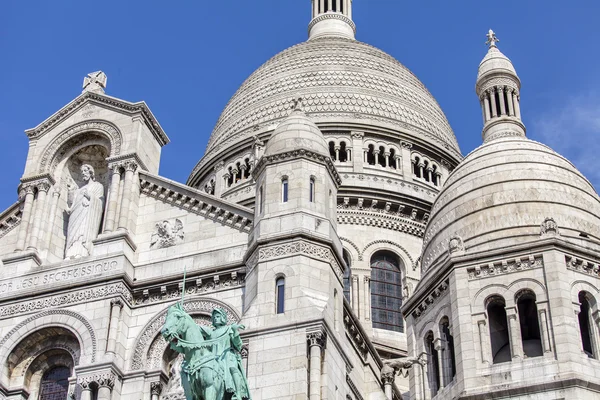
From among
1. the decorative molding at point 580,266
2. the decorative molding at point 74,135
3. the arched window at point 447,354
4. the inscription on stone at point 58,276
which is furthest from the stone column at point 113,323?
the decorative molding at point 580,266

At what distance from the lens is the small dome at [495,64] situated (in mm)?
46500

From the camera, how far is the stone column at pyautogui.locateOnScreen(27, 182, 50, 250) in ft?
108

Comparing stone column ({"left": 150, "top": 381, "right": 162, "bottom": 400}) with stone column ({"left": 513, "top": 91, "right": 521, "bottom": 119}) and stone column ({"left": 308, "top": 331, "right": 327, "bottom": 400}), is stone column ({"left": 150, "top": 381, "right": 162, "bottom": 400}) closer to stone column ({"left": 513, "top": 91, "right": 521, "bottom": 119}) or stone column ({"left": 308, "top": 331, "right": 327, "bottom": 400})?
stone column ({"left": 308, "top": 331, "right": 327, "bottom": 400})

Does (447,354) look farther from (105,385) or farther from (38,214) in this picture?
(38,214)

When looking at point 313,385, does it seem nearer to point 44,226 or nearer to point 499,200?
point 44,226

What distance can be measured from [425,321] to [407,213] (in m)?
13.4

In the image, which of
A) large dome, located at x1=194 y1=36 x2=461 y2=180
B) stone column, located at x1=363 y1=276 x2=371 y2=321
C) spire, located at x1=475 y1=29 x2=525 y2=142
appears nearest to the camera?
spire, located at x1=475 y1=29 x2=525 y2=142

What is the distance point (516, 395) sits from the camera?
3288 centimetres

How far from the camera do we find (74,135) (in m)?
35.1

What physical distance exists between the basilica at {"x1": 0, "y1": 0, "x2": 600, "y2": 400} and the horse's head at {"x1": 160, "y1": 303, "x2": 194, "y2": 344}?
0.97 m

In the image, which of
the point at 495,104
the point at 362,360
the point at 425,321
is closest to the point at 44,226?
the point at 362,360

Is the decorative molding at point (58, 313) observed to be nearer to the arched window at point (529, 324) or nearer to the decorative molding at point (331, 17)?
the arched window at point (529, 324)

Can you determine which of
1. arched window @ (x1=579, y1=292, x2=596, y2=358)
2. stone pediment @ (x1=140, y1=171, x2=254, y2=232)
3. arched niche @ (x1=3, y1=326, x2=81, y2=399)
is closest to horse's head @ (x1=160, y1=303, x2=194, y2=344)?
stone pediment @ (x1=140, y1=171, x2=254, y2=232)

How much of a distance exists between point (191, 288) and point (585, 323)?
11.9 m
